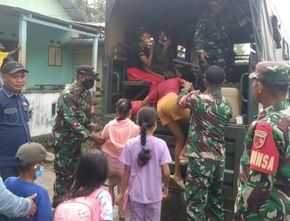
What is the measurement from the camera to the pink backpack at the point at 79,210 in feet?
7.32

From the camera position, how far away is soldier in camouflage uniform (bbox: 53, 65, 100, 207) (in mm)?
4473

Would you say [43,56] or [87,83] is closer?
[87,83]

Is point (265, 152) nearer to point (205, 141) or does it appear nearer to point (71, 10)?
point (205, 141)

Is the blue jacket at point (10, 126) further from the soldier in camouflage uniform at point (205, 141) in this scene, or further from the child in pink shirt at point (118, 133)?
the soldier in camouflage uniform at point (205, 141)

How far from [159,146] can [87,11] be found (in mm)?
30159

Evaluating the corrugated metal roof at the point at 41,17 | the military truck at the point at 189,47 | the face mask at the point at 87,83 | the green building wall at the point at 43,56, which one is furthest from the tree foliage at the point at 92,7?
the face mask at the point at 87,83

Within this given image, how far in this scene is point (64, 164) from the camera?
4621 mm

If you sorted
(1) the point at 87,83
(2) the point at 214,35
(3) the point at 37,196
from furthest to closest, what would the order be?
(2) the point at 214,35 < (1) the point at 87,83 < (3) the point at 37,196

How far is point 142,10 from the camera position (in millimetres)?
5621

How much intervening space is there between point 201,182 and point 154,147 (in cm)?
A: 72

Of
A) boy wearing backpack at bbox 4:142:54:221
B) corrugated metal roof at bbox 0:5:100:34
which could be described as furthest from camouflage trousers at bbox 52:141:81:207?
corrugated metal roof at bbox 0:5:100:34

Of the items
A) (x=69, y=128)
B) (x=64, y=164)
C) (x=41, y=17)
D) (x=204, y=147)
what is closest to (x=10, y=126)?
(x=69, y=128)

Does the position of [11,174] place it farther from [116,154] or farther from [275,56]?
[275,56]

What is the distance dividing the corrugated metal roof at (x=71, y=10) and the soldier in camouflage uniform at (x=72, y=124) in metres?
13.1
